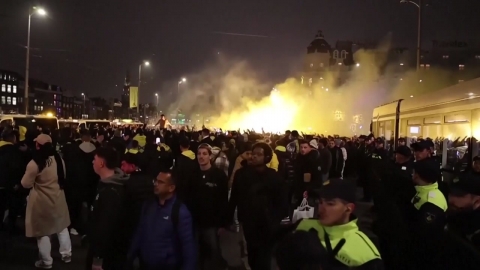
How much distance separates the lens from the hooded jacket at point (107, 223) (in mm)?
4898

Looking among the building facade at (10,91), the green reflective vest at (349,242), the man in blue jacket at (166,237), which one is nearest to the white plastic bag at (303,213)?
the man in blue jacket at (166,237)

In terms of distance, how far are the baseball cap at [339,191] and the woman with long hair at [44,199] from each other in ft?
17.4

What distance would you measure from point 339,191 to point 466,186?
1.35 meters

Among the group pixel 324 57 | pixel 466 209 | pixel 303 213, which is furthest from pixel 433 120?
pixel 324 57

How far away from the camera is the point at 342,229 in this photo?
9.16 ft

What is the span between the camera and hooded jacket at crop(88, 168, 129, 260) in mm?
4898

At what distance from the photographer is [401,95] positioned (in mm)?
51469

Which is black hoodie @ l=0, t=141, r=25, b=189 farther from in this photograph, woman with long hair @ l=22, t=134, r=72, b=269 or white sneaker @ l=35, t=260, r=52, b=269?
white sneaker @ l=35, t=260, r=52, b=269

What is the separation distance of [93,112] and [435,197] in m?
187

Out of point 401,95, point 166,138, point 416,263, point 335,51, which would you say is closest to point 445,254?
point 416,263

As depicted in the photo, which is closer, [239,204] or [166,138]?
[239,204]

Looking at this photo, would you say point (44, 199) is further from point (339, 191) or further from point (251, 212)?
point (339, 191)

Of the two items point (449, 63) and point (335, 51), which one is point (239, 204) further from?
point (335, 51)

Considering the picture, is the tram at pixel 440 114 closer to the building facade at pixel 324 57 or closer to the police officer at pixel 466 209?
the police officer at pixel 466 209
